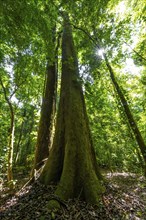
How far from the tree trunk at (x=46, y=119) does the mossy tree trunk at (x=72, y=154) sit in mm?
1082

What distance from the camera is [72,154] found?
3.89 metres

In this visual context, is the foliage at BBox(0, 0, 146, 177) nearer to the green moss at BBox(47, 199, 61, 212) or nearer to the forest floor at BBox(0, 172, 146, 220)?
the forest floor at BBox(0, 172, 146, 220)

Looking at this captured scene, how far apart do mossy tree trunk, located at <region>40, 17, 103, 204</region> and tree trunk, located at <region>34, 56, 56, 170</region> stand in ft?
3.55

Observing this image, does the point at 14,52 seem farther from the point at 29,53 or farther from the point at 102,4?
the point at 102,4

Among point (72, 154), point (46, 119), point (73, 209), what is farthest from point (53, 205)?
point (46, 119)

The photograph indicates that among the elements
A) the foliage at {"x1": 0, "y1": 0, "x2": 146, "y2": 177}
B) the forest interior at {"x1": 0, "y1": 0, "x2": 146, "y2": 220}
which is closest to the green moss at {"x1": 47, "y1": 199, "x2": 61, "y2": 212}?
the forest interior at {"x1": 0, "y1": 0, "x2": 146, "y2": 220}

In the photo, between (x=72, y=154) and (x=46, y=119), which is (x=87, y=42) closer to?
(x=46, y=119)

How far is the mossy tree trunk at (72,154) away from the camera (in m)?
3.54

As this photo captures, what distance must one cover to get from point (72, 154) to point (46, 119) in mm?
2439

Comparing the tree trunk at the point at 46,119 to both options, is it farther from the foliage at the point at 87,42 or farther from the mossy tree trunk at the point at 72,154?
the mossy tree trunk at the point at 72,154

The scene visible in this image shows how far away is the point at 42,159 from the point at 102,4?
18.8ft

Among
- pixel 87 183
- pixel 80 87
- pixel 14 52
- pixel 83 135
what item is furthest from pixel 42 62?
pixel 87 183

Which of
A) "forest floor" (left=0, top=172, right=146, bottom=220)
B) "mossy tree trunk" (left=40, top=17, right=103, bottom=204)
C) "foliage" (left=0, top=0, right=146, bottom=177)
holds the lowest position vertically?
"forest floor" (left=0, top=172, right=146, bottom=220)

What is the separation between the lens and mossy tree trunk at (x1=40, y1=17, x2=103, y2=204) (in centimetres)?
354
